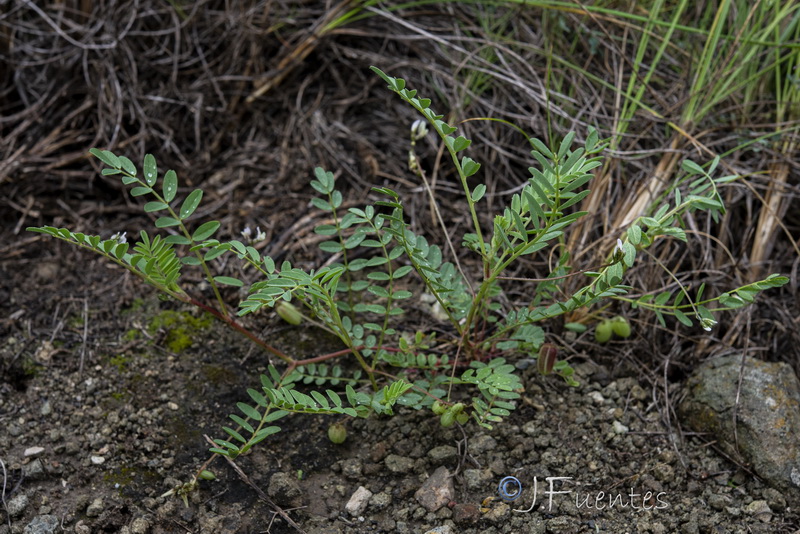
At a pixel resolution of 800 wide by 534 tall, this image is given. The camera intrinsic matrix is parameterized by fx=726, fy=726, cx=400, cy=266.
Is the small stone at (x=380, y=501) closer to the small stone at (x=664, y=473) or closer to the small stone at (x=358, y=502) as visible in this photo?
the small stone at (x=358, y=502)

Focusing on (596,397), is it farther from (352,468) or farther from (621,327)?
(352,468)

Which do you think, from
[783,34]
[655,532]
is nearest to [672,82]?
[783,34]

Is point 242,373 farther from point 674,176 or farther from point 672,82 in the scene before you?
point 672,82

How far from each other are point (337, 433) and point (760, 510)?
1046 mm

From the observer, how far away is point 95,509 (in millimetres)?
1682

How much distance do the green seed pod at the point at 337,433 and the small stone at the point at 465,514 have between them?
0.34m

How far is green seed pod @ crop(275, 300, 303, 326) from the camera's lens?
6.90 feet

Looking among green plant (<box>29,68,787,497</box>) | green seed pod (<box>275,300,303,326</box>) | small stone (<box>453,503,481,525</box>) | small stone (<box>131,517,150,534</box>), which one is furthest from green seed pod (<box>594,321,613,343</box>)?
small stone (<box>131,517,150,534</box>)

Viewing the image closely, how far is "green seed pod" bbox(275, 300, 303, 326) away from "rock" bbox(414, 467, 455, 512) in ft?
2.04

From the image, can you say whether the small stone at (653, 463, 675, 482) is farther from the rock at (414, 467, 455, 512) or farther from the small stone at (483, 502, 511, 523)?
the rock at (414, 467, 455, 512)

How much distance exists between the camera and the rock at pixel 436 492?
5.73 ft

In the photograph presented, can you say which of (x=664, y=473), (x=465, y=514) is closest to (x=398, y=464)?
(x=465, y=514)

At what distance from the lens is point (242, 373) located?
6.72ft

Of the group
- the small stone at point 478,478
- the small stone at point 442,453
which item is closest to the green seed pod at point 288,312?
the small stone at point 442,453
